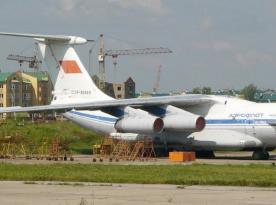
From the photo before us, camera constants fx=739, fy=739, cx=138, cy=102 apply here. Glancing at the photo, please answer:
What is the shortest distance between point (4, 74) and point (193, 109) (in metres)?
138

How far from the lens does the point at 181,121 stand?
132ft

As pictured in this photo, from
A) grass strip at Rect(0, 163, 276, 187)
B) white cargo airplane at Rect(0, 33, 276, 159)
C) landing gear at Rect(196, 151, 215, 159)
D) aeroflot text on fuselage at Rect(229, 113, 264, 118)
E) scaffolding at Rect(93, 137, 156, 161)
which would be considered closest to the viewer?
grass strip at Rect(0, 163, 276, 187)

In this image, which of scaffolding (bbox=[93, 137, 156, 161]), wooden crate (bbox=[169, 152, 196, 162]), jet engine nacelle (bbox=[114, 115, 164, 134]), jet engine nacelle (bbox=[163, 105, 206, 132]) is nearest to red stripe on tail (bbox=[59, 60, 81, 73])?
scaffolding (bbox=[93, 137, 156, 161])

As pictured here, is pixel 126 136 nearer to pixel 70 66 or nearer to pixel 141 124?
pixel 141 124

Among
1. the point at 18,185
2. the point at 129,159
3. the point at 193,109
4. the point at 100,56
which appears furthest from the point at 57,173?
the point at 100,56

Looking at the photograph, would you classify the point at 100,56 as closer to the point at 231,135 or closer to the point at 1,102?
the point at 1,102

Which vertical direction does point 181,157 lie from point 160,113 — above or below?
below

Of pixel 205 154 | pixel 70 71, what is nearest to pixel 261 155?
pixel 205 154

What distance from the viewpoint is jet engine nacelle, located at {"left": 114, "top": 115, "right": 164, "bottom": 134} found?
133 ft

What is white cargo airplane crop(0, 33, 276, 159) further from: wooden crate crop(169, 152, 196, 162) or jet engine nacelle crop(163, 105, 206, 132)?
wooden crate crop(169, 152, 196, 162)

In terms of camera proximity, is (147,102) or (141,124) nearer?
(141,124)

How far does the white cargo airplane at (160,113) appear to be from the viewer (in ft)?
129

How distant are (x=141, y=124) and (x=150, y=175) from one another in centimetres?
1659

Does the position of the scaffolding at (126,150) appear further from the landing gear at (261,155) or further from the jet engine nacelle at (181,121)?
the landing gear at (261,155)
